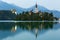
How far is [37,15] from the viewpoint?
220 feet

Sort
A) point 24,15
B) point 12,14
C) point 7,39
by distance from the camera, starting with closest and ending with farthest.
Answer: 1. point 7,39
2. point 24,15
3. point 12,14

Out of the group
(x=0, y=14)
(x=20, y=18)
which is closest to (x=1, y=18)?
(x=0, y=14)

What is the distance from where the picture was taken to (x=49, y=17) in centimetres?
6750

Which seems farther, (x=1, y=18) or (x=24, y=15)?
A: (x=1, y=18)

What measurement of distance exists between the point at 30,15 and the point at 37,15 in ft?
6.69

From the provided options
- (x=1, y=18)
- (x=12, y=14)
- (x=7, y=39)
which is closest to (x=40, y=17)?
(x=12, y=14)

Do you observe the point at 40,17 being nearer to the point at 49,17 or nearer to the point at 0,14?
the point at 49,17

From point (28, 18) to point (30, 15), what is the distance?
4.35 ft

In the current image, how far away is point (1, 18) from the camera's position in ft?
271

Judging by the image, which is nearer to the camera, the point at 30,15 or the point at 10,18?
the point at 30,15

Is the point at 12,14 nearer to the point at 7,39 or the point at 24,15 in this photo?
the point at 24,15

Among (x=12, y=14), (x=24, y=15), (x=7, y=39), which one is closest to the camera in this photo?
(x=7, y=39)

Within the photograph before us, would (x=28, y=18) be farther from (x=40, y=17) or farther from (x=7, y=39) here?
(x=7, y=39)

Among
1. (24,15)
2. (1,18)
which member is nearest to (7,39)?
Result: (24,15)
